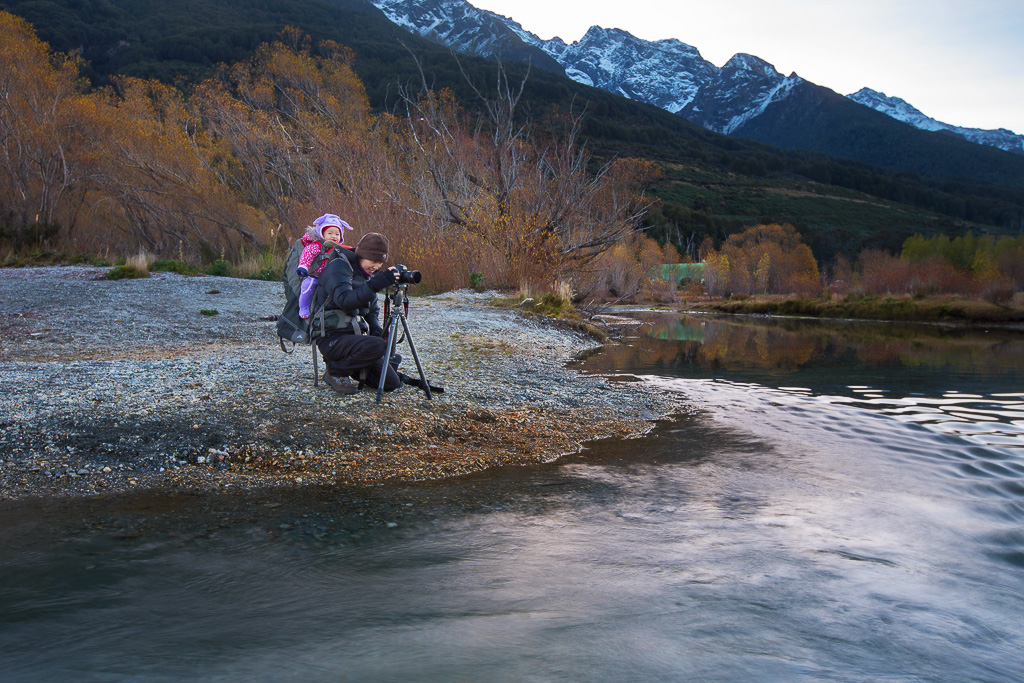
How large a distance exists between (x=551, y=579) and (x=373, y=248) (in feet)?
11.7

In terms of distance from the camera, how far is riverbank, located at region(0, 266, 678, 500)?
194 inches

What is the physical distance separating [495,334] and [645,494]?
27.7 feet

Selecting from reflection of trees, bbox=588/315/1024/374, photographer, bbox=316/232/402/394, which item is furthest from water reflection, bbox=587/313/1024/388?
photographer, bbox=316/232/402/394

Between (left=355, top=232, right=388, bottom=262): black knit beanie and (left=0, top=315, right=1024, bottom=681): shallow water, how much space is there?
2272mm

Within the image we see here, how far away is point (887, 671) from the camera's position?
120 inches

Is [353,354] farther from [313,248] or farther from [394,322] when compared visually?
[313,248]

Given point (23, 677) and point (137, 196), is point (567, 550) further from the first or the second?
point (137, 196)

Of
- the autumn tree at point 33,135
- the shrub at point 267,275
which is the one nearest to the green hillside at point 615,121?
the autumn tree at point 33,135

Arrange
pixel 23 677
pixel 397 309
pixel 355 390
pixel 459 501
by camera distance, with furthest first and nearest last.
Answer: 1. pixel 355 390
2. pixel 397 309
3. pixel 459 501
4. pixel 23 677

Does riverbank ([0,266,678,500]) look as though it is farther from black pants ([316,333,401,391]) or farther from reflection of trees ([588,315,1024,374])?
reflection of trees ([588,315,1024,374])

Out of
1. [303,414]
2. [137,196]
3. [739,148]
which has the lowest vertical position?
[303,414]

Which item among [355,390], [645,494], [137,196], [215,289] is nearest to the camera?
[645,494]

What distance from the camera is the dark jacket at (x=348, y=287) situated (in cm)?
582

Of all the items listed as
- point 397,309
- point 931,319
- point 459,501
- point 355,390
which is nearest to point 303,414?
point 355,390
